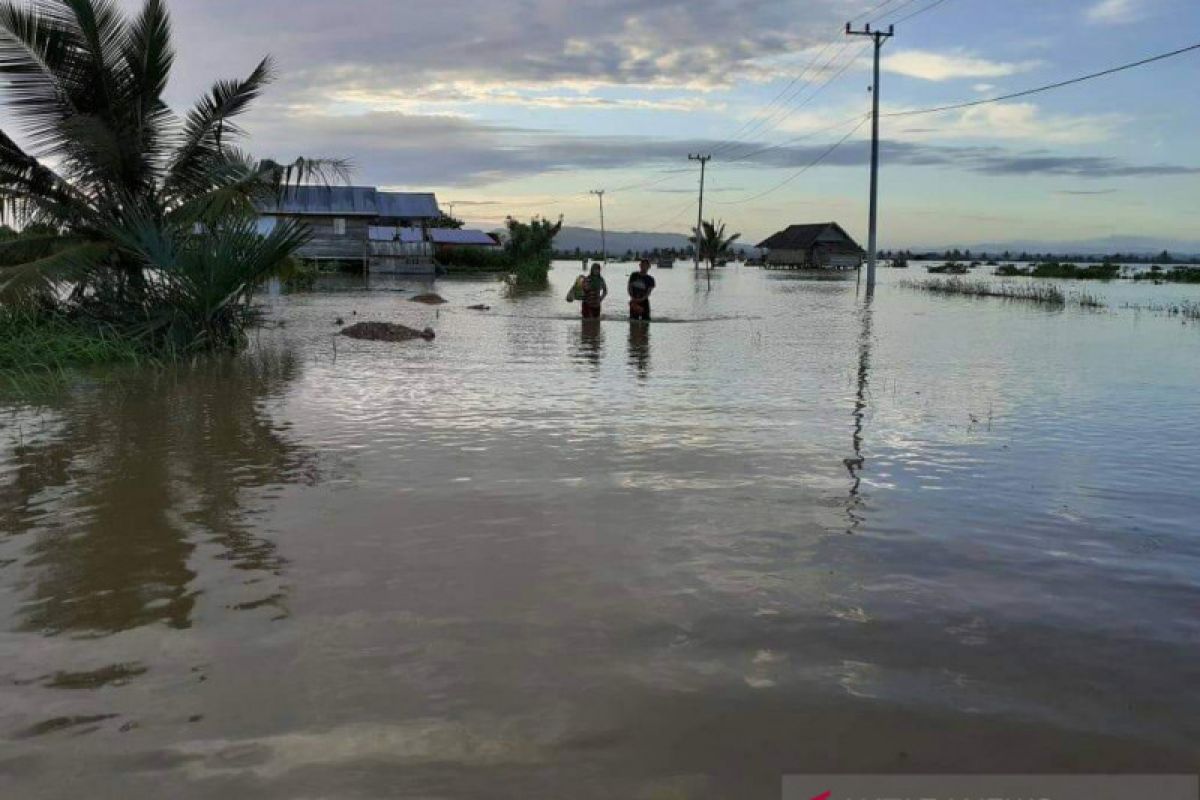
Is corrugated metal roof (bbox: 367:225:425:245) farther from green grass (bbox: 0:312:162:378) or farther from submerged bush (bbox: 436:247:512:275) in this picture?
green grass (bbox: 0:312:162:378)

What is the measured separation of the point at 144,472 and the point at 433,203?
→ 50877 millimetres

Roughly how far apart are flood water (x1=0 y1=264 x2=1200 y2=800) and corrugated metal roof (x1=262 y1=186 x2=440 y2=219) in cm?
4252

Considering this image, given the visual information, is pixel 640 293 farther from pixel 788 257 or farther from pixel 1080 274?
pixel 788 257

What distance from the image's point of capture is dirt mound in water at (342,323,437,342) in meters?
17.6

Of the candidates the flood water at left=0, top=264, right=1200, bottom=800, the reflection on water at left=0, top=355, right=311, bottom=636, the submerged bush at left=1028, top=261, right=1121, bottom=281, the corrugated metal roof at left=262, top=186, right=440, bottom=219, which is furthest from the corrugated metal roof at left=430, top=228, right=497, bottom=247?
the flood water at left=0, top=264, right=1200, bottom=800

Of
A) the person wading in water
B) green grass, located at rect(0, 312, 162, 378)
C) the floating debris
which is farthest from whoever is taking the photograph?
the floating debris

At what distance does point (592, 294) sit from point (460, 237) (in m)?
44.6

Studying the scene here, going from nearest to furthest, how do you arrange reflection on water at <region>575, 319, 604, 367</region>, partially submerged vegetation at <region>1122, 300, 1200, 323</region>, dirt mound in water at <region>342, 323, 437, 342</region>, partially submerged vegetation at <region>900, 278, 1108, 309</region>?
reflection on water at <region>575, 319, 604, 367</region>, dirt mound in water at <region>342, 323, 437, 342</region>, partially submerged vegetation at <region>1122, 300, 1200, 323</region>, partially submerged vegetation at <region>900, 278, 1108, 309</region>

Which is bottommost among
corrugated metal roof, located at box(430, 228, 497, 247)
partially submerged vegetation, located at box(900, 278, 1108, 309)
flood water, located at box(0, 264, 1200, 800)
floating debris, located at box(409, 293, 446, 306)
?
flood water, located at box(0, 264, 1200, 800)

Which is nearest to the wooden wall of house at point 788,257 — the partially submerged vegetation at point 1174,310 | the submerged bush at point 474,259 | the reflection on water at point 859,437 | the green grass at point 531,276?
the submerged bush at point 474,259

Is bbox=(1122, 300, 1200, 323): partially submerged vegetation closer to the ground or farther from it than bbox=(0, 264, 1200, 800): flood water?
farther from it

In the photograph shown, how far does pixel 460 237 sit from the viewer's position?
210ft

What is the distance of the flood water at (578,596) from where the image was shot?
3.09 m

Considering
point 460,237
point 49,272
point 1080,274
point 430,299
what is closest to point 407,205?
point 460,237
